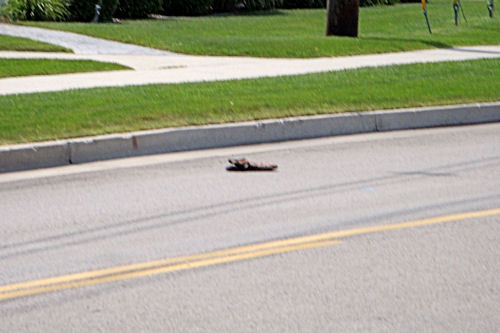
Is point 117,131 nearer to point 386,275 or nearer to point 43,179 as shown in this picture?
point 43,179

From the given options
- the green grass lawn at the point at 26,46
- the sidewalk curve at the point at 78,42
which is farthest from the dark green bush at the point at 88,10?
the green grass lawn at the point at 26,46

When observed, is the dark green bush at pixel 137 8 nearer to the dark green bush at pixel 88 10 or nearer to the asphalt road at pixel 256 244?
the dark green bush at pixel 88 10

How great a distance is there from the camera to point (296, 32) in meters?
23.7

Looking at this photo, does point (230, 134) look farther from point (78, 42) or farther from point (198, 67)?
point (78, 42)

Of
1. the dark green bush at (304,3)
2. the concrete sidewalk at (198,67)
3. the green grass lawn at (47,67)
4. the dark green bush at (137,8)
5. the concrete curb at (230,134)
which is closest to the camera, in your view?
the concrete curb at (230,134)

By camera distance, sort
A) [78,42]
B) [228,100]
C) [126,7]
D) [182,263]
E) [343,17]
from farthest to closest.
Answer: [126,7]
[343,17]
[78,42]
[228,100]
[182,263]

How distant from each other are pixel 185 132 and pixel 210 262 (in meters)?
4.30

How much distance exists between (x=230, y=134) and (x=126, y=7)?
17.6 metres

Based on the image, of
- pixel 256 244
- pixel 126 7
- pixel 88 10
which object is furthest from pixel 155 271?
pixel 126 7

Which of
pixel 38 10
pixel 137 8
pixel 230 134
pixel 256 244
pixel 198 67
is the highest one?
pixel 256 244

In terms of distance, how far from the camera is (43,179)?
9047mm

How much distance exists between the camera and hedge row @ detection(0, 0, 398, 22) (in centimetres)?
2417

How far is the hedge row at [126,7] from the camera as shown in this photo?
2417 cm

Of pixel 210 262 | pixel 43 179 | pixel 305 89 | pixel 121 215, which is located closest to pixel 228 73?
pixel 305 89
